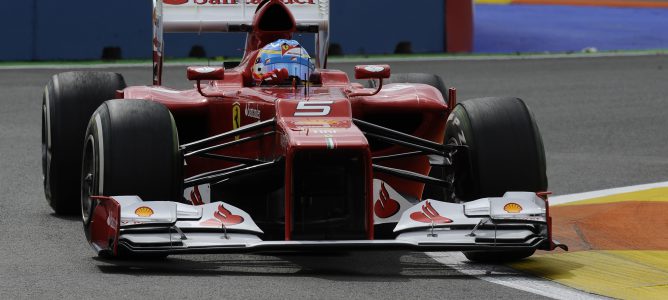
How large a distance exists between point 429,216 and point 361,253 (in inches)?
31.6

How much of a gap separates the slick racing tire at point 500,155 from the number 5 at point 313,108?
0.83 metres

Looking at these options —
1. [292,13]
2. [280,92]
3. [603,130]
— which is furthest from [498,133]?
[603,130]

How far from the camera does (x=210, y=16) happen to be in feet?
38.5

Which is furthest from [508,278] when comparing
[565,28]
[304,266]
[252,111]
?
[565,28]

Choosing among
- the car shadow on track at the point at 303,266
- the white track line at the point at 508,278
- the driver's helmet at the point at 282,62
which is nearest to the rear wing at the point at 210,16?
the driver's helmet at the point at 282,62

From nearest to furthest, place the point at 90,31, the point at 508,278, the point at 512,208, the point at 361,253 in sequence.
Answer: the point at 508,278
the point at 512,208
the point at 361,253
the point at 90,31

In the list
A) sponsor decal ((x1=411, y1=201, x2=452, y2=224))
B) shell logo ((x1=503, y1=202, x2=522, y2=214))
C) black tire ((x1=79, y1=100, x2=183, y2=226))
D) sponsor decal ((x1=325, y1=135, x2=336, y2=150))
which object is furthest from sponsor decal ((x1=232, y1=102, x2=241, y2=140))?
shell logo ((x1=503, y1=202, x2=522, y2=214))

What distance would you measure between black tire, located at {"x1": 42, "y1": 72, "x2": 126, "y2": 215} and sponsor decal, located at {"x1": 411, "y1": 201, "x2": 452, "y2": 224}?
3065 millimetres

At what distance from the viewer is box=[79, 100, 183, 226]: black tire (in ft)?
27.9

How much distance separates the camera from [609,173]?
13133 mm

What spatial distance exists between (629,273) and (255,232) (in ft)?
6.79

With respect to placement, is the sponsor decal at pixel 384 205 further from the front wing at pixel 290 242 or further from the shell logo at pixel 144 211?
the shell logo at pixel 144 211

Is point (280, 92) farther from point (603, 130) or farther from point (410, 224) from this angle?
point (603, 130)

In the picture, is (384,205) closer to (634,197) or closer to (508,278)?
(508,278)
